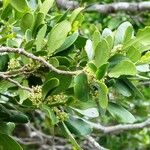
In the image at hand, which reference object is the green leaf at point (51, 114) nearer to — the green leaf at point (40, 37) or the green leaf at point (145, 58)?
the green leaf at point (40, 37)

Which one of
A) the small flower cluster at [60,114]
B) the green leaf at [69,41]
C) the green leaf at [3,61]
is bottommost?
the small flower cluster at [60,114]

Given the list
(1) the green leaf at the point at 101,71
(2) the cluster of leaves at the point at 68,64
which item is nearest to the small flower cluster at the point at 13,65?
(2) the cluster of leaves at the point at 68,64

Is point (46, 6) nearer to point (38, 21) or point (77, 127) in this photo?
point (38, 21)

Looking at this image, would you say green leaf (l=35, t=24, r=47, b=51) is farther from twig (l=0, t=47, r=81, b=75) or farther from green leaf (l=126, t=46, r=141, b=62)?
green leaf (l=126, t=46, r=141, b=62)

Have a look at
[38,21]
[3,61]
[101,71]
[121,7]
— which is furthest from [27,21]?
[121,7]

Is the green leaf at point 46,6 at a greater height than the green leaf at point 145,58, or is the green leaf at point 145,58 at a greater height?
the green leaf at point 46,6
